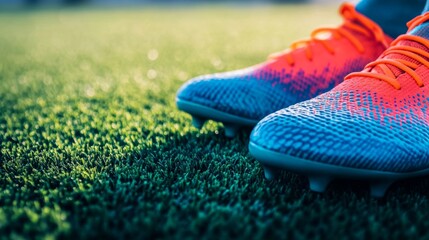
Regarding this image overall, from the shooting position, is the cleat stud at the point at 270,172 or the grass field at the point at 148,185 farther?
the cleat stud at the point at 270,172

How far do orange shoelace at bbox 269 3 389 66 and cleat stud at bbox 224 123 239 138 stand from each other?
244mm

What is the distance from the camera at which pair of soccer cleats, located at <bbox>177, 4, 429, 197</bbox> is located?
2.65 feet

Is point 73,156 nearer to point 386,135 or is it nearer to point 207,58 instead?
point 386,135

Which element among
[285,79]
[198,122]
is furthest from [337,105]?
[198,122]

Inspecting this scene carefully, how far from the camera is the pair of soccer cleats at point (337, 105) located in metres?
0.81

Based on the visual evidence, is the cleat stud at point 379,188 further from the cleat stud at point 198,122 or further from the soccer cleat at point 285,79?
the cleat stud at point 198,122

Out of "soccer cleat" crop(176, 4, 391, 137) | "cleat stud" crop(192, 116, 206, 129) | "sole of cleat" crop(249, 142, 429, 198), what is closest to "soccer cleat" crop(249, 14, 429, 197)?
"sole of cleat" crop(249, 142, 429, 198)

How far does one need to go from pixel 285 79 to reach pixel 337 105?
317mm

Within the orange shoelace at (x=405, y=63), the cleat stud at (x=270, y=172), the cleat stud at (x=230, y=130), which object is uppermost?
the orange shoelace at (x=405, y=63)

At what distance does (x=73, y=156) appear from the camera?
107cm

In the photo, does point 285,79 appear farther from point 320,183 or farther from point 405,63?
point 320,183

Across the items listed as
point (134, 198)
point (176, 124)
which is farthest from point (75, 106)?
point (134, 198)

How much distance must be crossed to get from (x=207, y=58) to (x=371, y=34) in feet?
5.39

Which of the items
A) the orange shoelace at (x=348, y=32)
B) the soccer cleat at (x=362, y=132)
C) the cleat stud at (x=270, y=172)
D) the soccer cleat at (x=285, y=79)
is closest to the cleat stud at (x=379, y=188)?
the soccer cleat at (x=362, y=132)
